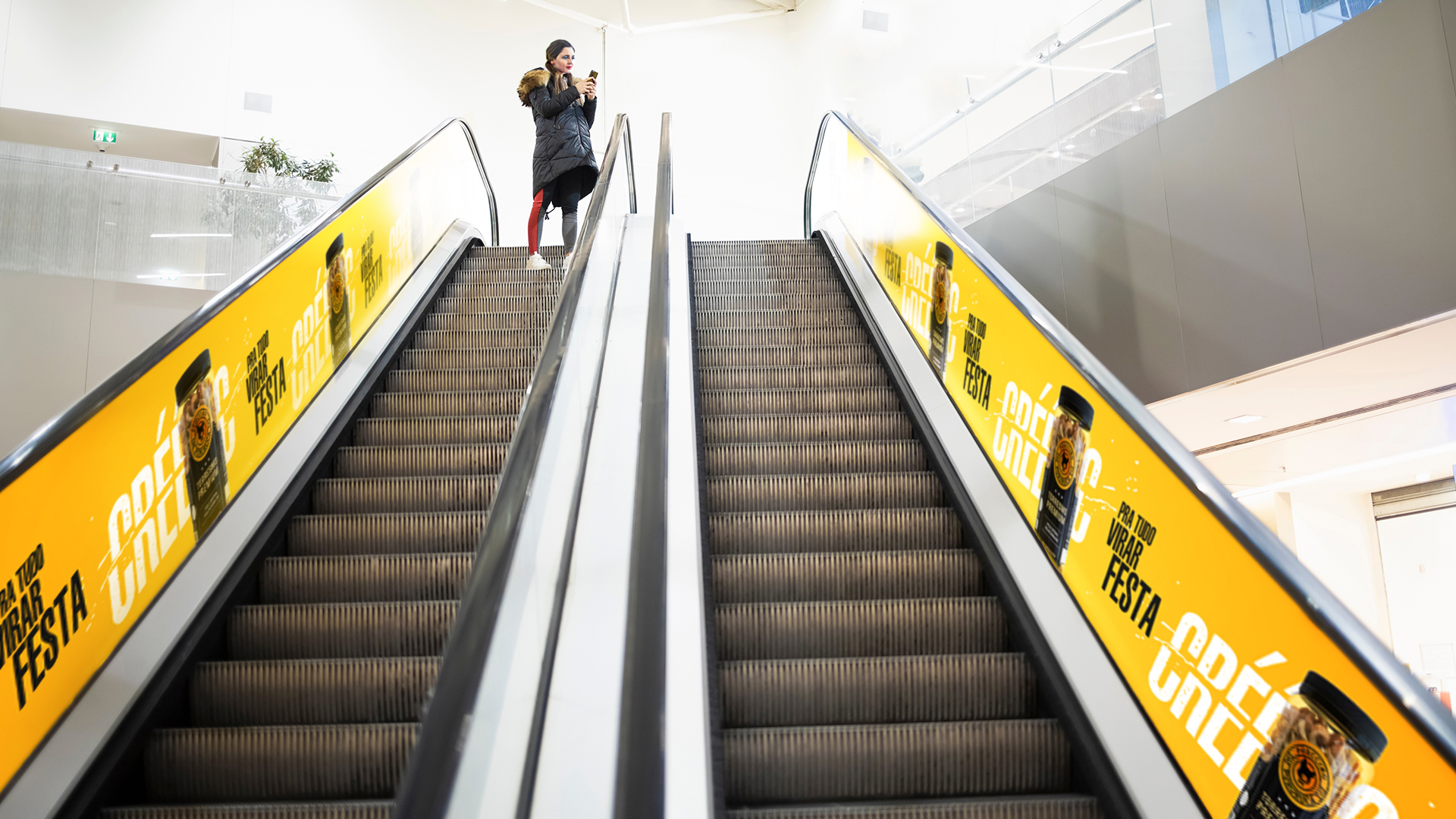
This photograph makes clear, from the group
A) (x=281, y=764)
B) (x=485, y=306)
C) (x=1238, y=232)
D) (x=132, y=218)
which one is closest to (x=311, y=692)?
(x=281, y=764)

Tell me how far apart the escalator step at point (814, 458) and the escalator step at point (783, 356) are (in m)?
0.97

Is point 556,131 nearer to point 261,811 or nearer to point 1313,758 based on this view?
point 261,811

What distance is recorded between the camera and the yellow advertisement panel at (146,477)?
2250mm

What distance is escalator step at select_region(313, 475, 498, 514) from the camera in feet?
12.1

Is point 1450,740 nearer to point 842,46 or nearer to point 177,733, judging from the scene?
point 177,733

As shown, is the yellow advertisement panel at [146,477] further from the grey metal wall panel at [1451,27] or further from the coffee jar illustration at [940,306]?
the grey metal wall panel at [1451,27]

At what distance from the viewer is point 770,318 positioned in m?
5.39

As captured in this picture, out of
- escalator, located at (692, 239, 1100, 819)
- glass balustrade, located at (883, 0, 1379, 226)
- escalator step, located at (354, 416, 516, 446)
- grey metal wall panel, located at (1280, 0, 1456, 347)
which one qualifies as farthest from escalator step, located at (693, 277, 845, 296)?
grey metal wall panel, located at (1280, 0, 1456, 347)

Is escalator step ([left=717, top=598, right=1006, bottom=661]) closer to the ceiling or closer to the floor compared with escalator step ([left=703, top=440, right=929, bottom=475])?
closer to the floor

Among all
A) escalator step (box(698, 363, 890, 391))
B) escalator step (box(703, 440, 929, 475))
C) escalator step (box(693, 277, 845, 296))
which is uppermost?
escalator step (box(693, 277, 845, 296))

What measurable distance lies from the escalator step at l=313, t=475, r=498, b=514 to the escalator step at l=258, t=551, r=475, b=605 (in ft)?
1.55

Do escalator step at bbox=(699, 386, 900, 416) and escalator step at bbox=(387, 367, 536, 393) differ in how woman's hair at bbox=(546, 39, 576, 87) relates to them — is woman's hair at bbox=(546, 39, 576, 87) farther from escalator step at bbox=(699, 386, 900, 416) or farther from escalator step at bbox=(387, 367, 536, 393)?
escalator step at bbox=(699, 386, 900, 416)

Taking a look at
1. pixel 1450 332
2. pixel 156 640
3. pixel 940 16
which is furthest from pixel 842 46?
pixel 156 640

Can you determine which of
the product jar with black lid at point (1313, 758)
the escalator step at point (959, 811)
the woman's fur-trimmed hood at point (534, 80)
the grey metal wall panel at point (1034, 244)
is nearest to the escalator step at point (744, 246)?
the grey metal wall panel at point (1034, 244)
